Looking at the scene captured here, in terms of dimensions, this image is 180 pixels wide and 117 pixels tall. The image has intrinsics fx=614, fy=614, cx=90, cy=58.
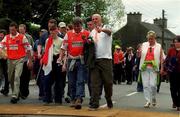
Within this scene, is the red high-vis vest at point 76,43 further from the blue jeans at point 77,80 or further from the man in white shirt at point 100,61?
the man in white shirt at point 100,61

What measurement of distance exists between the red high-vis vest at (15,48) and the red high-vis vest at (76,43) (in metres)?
1.82

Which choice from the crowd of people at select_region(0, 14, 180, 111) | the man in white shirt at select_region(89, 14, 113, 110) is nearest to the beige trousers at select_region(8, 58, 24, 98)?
the crowd of people at select_region(0, 14, 180, 111)

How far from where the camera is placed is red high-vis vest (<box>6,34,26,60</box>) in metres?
15.1

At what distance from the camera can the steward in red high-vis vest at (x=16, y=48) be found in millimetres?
15062

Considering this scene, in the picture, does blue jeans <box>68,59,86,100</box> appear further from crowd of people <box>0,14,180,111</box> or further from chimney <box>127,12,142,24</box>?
chimney <box>127,12,142,24</box>

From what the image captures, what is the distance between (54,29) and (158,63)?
2.65 metres

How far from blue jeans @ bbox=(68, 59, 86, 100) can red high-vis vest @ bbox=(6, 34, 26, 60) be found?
6.01ft

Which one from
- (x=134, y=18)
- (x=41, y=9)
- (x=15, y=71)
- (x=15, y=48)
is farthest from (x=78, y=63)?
(x=134, y=18)

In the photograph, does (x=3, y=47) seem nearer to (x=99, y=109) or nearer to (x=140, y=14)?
(x=99, y=109)

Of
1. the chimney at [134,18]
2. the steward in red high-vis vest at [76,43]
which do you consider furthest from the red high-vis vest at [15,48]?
the chimney at [134,18]

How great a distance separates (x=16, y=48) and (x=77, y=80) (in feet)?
7.53

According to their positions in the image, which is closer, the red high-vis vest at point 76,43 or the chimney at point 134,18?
the red high-vis vest at point 76,43

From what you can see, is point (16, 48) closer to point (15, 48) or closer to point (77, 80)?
point (15, 48)

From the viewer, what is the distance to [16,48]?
1509 centimetres
